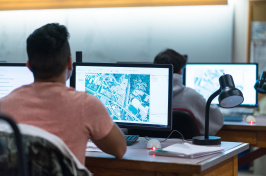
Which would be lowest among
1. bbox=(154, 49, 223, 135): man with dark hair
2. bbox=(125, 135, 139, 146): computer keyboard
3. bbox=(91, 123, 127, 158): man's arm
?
bbox=(125, 135, 139, 146): computer keyboard

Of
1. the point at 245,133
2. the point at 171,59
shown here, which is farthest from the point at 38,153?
the point at 245,133

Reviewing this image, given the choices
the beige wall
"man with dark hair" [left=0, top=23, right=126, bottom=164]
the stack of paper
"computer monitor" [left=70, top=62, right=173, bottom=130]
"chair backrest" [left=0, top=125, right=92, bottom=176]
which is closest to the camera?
"chair backrest" [left=0, top=125, right=92, bottom=176]

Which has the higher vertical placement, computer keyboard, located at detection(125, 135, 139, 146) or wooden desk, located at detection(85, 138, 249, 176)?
computer keyboard, located at detection(125, 135, 139, 146)

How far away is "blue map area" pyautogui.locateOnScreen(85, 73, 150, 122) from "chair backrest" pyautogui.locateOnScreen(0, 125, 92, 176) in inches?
33.7

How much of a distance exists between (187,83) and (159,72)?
5.60ft

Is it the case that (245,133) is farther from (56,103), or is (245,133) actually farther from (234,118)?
(56,103)

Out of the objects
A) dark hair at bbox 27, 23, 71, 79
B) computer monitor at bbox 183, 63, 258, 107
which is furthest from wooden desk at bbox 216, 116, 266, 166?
dark hair at bbox 27, 23, 71, 79

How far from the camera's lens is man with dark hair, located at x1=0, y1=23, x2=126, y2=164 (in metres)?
1.75

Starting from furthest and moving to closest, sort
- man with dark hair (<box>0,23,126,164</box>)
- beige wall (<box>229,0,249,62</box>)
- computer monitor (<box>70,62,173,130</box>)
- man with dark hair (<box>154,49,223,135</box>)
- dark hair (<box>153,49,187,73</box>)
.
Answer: beige wall (<box>229,0,249,62</box>) → dark hair (<box>153,49,187,73</box>) → man with dark hair (<box>154,49,223,135</box>) → computer monitor (<box>70,62,173,130</box>) → man with dark hair (<box>0,23,126,164</box>)

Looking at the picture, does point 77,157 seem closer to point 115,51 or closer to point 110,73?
point 110,73

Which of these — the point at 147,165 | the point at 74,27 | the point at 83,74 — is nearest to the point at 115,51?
the point at 74,27

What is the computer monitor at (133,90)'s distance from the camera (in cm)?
246

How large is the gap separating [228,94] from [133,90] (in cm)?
47

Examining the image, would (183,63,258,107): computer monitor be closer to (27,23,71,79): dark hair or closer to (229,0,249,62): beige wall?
(229,0,249,62): beige wall
